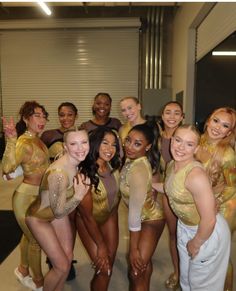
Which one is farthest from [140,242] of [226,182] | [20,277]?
[20,277]

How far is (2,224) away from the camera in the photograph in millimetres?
3979

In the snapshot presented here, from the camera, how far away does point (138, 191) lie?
192 cm

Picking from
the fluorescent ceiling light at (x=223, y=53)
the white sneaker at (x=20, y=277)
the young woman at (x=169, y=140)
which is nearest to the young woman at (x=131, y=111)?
the young woman at (x=169, y=140)

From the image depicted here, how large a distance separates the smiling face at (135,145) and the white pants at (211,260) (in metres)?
0.56

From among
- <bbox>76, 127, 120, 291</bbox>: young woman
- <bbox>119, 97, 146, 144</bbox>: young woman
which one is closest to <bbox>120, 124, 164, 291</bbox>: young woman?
<bbox>76, 127, 120, 291</bbox>: young woman

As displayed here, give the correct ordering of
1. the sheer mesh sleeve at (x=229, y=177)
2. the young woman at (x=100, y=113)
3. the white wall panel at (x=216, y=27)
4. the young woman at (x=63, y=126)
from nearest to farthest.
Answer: the sheer mesh sleeve at (x=229, y=177)
the young woman at (x=63, y=126)
the young woman at (x=100, y=113)
the white wall panel at (x=216, y=27)

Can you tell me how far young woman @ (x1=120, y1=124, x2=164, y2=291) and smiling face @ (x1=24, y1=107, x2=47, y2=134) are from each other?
2.74 feet

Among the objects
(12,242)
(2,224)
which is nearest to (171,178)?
(12,242)

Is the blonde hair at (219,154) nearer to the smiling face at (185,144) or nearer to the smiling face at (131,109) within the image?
the smiling face at (185,144)

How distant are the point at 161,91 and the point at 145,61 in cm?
121

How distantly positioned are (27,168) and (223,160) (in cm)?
147

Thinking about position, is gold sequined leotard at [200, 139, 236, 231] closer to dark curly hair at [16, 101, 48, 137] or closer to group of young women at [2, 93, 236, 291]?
group of young women at [2, 93, 236, 291]

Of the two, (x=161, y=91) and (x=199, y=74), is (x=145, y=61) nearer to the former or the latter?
(x=161, y=91)

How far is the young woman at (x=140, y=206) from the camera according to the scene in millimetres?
1938
